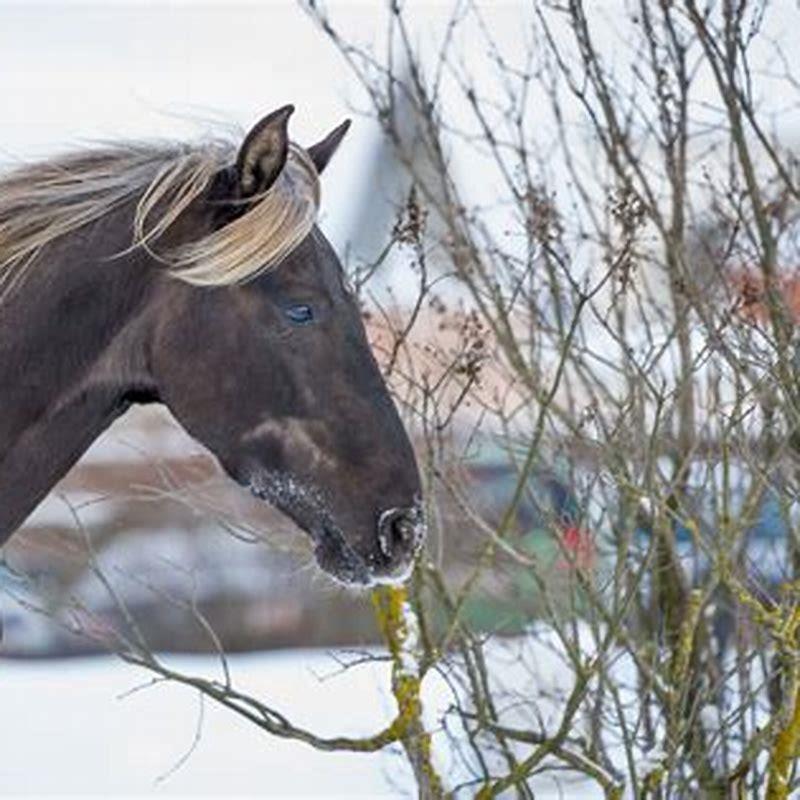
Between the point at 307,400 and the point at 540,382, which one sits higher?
the point at 540,382

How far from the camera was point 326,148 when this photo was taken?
4156mm

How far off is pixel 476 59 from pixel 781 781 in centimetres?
366

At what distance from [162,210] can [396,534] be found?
2.22 ft

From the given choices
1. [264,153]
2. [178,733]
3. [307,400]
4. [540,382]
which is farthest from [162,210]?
[178,733]

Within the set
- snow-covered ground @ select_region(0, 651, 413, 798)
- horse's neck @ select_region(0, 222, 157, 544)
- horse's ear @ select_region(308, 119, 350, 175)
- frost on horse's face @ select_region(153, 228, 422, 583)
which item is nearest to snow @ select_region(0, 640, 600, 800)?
snow-covered ground @ select_region(0, 651, 413, 798)

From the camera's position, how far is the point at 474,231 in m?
6.50

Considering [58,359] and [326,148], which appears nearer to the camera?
[58,359]

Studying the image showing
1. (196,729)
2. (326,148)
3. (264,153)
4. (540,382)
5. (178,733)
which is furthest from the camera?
(178,733)

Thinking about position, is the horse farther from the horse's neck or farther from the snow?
the snow

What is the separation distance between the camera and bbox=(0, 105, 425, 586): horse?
382 centimetres

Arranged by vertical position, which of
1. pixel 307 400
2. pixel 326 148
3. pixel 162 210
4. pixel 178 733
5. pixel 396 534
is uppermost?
pixel 326 148

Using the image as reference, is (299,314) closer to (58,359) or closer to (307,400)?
(307,400)

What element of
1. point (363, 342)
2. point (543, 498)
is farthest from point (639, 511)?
point (363, 342)

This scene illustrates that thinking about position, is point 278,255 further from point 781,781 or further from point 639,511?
point 639,511
